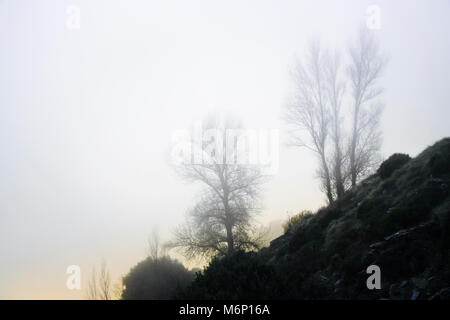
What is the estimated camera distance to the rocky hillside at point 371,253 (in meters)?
8.25

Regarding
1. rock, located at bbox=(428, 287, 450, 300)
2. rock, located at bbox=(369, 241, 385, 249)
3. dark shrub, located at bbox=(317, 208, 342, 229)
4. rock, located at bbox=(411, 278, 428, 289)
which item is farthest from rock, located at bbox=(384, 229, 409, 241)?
dark shrub, located at bbox=(317, 208, 342, 229)

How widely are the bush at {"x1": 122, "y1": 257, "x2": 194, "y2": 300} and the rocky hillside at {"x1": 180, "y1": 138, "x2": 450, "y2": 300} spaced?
843 cm

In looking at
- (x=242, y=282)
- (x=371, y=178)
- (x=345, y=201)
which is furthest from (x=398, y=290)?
(x=371, y=178)

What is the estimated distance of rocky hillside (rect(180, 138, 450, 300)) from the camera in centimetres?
825

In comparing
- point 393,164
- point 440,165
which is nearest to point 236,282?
point 440,165

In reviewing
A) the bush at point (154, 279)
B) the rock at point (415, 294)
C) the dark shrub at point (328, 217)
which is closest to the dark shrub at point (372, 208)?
the dark shrub at point (328, 217)

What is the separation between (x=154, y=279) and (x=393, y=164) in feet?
56.1

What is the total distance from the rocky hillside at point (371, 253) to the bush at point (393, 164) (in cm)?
10

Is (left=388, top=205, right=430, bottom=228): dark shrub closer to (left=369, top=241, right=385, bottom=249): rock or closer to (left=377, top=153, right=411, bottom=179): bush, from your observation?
(left=369, top=241, right=385, bottom=249): rock

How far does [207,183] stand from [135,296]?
30.0 feet

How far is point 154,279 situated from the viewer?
2295 centimetres

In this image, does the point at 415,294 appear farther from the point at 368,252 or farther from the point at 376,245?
the point at 376,245

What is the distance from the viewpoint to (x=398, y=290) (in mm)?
8586

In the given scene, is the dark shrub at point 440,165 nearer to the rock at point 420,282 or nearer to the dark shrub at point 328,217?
the dark shrub at point 328,217
